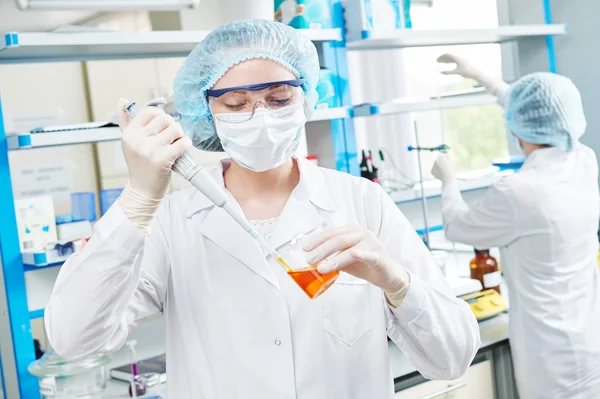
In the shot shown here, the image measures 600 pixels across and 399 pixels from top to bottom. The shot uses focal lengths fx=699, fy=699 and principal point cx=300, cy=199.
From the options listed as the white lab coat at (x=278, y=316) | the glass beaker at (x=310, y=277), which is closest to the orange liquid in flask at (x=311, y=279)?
the glass beaker at (x=310, y=277)

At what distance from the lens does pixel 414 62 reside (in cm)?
371

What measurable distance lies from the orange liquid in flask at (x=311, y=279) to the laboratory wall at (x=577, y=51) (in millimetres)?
2383

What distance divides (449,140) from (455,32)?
132 cm

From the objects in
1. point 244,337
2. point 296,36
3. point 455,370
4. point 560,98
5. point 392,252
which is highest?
point 296,36

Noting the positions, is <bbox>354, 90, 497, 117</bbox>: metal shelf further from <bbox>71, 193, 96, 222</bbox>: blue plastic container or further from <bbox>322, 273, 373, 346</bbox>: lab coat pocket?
<bbox>322, 273, 373, 346</bbox>: lab coat pocket

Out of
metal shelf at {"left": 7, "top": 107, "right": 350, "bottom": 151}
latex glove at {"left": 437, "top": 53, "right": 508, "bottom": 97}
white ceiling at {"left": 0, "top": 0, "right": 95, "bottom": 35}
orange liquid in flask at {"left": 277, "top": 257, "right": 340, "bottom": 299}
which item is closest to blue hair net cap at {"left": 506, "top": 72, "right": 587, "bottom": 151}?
latex glove at {"left": 437, "top": 53, "right": 508, "bottom": 97}

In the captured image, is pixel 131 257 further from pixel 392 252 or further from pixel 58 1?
pixel 58 1

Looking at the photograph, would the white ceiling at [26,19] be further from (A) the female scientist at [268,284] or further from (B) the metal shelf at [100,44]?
(A) the female scientist at [268,284]

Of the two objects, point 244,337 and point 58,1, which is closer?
point 244,337

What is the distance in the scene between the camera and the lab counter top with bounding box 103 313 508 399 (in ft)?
6.79

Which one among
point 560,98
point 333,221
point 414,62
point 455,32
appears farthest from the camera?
point 414,62

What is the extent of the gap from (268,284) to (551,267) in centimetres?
134

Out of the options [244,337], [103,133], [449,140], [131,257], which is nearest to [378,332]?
[244,337]

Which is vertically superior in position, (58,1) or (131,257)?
(58,1)
